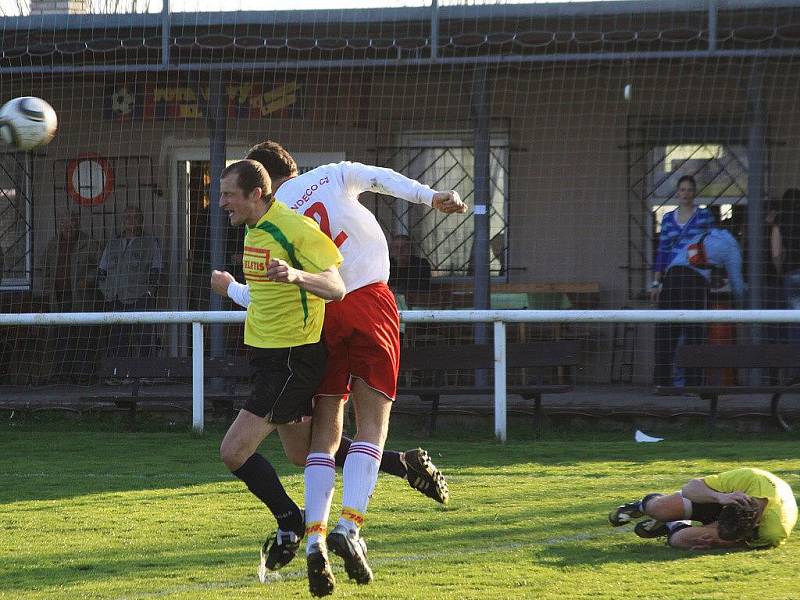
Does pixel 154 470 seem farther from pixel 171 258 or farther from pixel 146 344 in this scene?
pixel 171 258

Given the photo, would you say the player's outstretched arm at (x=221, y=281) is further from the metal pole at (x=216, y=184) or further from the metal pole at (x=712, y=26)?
the metal pole at (x=712, y=26)

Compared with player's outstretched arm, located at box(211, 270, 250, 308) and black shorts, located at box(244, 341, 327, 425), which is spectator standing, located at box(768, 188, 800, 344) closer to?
player's outstretched arm, located at box(211, 270, 250, 308)

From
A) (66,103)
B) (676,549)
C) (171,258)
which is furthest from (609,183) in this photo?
(676,549)

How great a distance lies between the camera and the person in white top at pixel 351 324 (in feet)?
16.1

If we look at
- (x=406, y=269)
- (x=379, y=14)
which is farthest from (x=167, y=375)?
(x=379, y=14)

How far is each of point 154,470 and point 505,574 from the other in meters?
A: 3.79

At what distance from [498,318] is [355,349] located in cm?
454

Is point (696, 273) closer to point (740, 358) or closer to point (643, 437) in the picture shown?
point (740, 358)

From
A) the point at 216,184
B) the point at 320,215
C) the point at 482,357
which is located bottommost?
the point at 482,357

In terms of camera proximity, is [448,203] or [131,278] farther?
[131,278]

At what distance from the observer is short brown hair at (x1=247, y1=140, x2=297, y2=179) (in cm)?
526

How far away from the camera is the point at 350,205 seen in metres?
5.25

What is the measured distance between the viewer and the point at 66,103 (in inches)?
519

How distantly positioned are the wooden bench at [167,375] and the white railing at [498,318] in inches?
19.8
